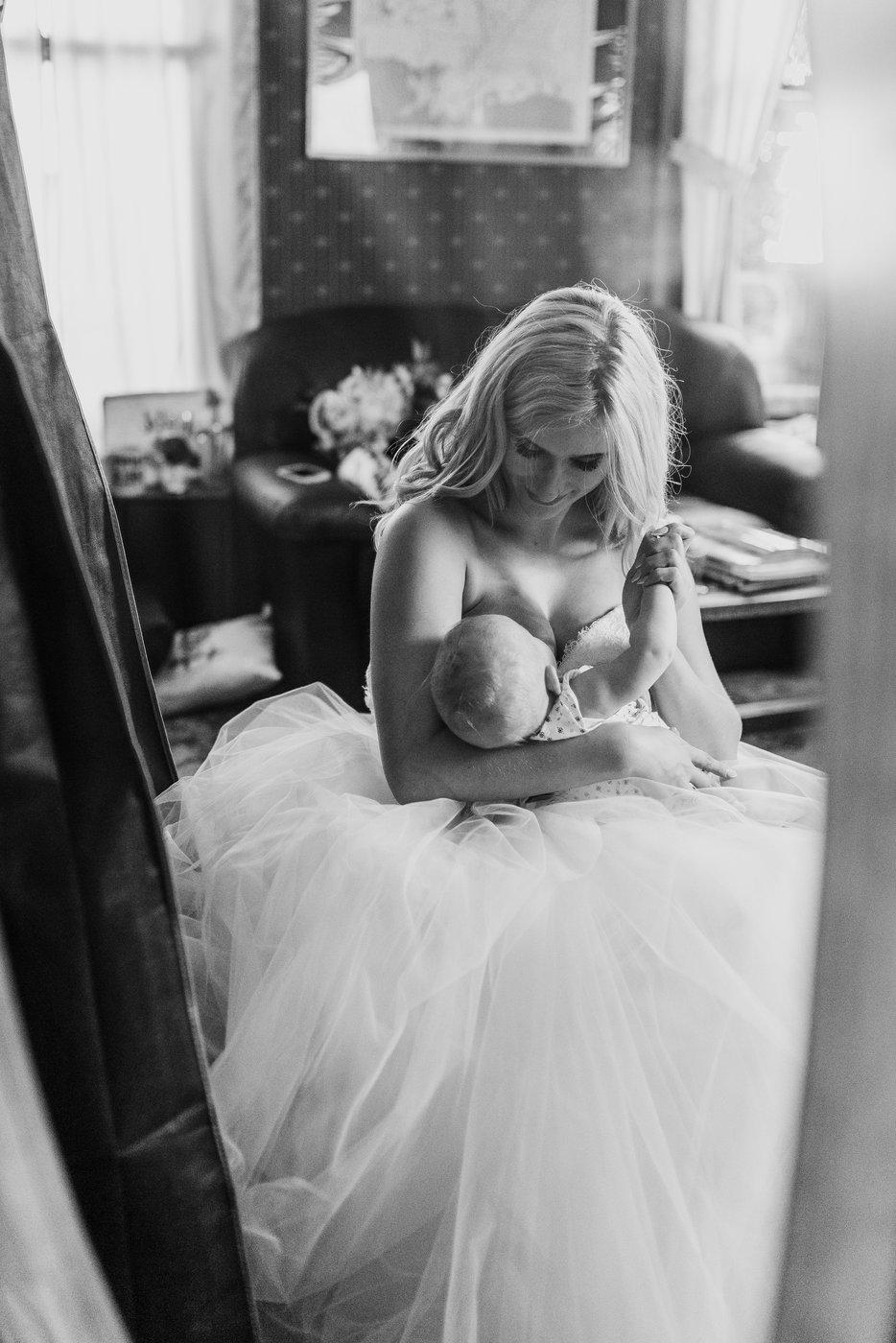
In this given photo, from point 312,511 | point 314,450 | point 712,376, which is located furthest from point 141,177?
point 712,376

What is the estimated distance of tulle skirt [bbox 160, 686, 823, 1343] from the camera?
0.98m

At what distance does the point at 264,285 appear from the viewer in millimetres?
4375

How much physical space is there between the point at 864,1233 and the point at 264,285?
4.35 metres

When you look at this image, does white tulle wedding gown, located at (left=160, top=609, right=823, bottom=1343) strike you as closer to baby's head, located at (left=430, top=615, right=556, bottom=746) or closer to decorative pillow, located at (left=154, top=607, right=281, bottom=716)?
baby's head, located at (left=430, top=615, right=556, bottom=746)

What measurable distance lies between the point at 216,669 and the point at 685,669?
1958 millimetres

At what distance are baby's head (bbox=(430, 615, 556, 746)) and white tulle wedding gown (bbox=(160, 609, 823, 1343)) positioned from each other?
0.37 feet

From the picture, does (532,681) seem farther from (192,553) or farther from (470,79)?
(470,79)

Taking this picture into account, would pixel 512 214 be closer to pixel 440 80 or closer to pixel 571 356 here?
pixel 440 80

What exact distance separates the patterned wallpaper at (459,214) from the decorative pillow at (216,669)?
1581 millimetres

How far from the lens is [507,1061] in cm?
106

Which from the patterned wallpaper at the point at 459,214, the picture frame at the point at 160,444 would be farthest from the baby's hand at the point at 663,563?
the patterned wallpaper at the point at 459,214

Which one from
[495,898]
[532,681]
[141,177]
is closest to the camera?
[495,898]

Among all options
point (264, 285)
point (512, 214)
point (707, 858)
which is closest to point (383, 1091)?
point (707, 858)

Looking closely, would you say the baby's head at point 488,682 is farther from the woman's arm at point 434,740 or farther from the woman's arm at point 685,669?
the woman's arm at point 685,669
